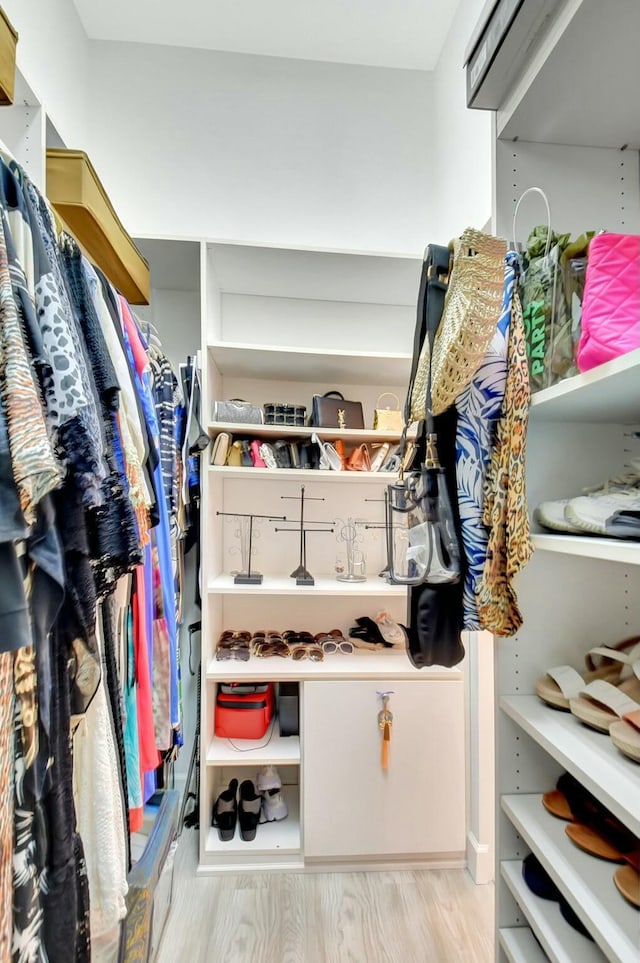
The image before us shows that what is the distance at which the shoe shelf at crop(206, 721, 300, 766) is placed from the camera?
5.13 feet

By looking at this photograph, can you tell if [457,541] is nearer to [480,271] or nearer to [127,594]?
[480,271]

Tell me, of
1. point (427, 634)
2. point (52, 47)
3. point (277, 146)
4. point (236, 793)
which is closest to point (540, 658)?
point (427, 634)

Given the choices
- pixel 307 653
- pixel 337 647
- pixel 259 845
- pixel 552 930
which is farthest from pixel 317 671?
pixel 552 930

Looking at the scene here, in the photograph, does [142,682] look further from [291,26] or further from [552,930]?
[291,26]

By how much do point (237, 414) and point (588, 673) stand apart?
135 centimetres

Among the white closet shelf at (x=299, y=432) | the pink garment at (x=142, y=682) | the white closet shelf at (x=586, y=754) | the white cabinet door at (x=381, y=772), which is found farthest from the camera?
the white closet shelf at (x=299, y=432)

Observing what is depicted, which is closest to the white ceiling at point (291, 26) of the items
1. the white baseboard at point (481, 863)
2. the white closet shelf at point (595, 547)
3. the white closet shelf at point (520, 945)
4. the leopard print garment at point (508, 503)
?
the leopard print garment at point (508, 503)

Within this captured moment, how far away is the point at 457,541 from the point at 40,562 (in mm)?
656

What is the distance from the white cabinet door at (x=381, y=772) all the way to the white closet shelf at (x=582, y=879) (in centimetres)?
76

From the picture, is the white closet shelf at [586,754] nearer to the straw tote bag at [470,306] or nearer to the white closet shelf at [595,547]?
the white closet shelf at [595,547]

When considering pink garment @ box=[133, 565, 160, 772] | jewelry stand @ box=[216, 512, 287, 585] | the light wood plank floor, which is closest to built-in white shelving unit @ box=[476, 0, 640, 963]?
the light wood plank floor

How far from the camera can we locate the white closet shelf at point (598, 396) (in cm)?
59

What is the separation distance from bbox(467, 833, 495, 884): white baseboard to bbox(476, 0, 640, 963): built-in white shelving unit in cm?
77

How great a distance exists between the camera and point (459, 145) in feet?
5.99
